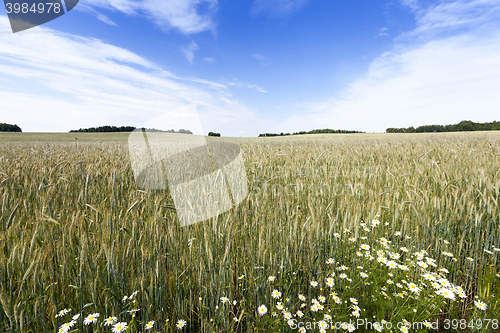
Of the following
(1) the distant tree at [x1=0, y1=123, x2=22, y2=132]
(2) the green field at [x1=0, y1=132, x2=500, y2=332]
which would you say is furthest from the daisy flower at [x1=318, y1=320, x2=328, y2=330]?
(1) the distant tree at [x1=0, y1=123, x2=22, y2=132]

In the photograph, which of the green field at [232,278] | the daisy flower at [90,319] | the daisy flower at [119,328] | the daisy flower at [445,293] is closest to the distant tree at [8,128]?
the green field at [232,278]

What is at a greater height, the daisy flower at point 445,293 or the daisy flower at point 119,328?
the daisy flower at point 119,328

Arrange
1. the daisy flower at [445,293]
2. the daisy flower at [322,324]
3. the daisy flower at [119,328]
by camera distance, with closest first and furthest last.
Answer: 1. the daisy flower at [119,328]
2. the daisy flower at [322,324]
3. the daisy flower at [445,293]

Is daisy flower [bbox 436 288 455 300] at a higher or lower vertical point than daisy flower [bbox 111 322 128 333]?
lower

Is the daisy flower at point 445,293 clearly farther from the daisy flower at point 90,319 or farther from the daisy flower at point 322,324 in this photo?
the daisy flower at point 90,319

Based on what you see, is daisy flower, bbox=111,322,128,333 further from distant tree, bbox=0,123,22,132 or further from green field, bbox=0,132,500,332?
distant tree, bbox=0,123,22,132

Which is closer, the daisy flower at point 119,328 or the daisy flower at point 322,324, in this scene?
the daisy flower at point 119,328

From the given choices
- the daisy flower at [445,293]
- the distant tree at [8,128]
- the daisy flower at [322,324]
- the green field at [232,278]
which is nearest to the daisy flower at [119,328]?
the green field at [232,278]

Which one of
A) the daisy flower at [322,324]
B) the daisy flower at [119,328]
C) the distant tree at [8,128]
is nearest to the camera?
the daisy flower at [119,328]

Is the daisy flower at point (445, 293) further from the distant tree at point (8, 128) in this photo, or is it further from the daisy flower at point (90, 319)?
the distant tree at point (8, 128)

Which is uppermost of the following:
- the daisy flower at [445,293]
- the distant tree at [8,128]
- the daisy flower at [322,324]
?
the distant tree at [8,128]

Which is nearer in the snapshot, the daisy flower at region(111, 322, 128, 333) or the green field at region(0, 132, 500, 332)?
the daisy flower at region(111, 322, 128, 333)

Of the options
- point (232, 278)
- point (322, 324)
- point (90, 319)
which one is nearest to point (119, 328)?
point (90, 319)

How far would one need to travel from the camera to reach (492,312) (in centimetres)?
149
